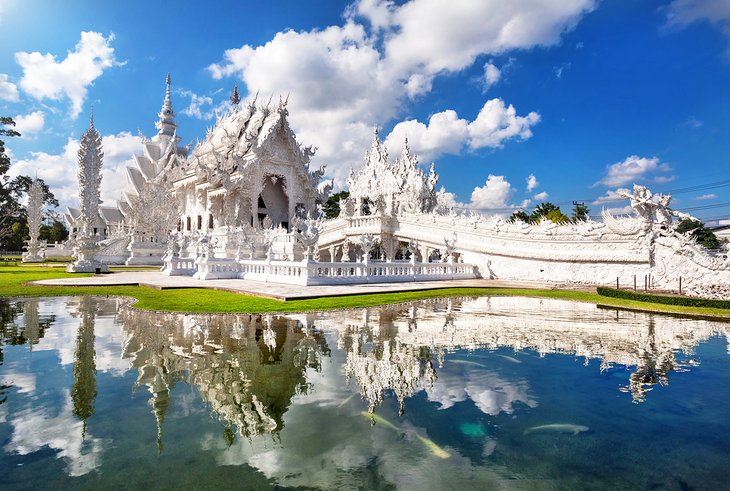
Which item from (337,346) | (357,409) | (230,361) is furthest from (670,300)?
(230,361)

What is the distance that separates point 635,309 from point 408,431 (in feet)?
33.0

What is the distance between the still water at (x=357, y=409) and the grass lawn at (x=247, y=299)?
7.91 feet

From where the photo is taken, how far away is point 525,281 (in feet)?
68.5

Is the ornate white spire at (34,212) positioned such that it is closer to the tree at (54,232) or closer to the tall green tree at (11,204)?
the tall green tree at (11,204)

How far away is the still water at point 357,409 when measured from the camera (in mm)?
Answer: 2992

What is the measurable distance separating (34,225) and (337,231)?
92.1 ft

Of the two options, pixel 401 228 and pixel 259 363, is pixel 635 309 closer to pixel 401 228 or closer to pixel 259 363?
pixel 259 363

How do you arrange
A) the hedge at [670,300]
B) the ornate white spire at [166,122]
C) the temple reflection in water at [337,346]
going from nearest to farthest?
the temple reflection in water at [337,346] → the hedge at [670,300] → the ornate white spire at [166,122]

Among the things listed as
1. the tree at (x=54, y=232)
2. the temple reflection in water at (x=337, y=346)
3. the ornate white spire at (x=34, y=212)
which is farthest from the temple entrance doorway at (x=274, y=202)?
the tree at (x=54, y=232)

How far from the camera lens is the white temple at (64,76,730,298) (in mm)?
17062

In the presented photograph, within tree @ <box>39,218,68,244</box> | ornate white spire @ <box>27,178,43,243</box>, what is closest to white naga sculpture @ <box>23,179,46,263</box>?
ornate white spire @ <box>27,178,43,243</box>

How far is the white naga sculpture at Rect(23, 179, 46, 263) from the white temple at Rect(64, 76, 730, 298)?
23.7 feet

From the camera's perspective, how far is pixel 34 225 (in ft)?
124

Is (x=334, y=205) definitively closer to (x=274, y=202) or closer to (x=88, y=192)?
(x=274, y=202)
